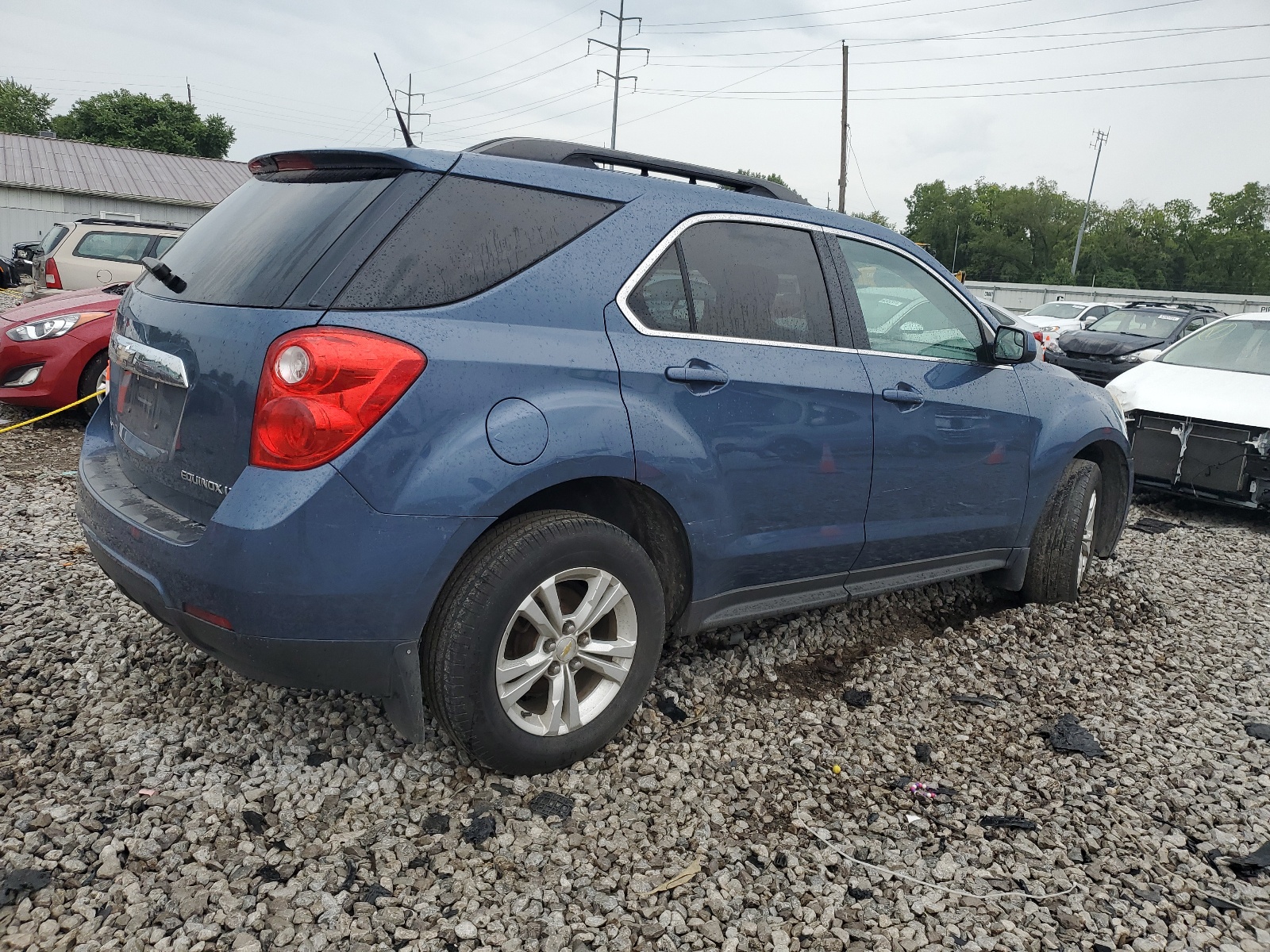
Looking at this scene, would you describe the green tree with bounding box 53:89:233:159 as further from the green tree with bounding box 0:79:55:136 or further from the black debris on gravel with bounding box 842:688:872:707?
the black debris on gravel with bounding box 842:688:872:707

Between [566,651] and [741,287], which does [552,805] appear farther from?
[741,287]

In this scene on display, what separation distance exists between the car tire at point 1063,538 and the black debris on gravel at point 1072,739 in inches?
47.4

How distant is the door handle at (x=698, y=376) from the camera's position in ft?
9.64

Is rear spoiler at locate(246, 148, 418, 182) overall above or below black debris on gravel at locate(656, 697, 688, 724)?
above

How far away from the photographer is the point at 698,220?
317 centimetres

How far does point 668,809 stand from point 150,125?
82.2 metres

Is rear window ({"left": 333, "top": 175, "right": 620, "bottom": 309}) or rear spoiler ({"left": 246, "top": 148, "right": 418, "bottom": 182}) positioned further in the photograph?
rear spoiler ({"left": 246, "top": 148, "right": 418, "bottom": 182})

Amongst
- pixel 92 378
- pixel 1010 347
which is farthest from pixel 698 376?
pixel 92 378

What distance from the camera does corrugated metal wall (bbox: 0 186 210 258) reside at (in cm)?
3609

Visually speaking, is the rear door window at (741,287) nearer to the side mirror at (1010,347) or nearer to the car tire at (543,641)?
the car tire at (543,641)

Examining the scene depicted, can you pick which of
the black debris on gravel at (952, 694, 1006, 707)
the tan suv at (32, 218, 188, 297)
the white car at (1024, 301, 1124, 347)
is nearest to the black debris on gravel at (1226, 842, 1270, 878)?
the black debris on gravel at (952, 694, 1006, 707)

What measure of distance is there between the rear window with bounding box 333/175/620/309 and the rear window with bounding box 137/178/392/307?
0.16 metres

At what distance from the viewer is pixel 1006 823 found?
2.89 m

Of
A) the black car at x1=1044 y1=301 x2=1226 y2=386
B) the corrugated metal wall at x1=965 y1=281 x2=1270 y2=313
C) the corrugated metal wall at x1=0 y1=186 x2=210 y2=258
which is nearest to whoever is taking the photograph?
the black car at x1=1044 y1=301 x2=1226 y2=386
